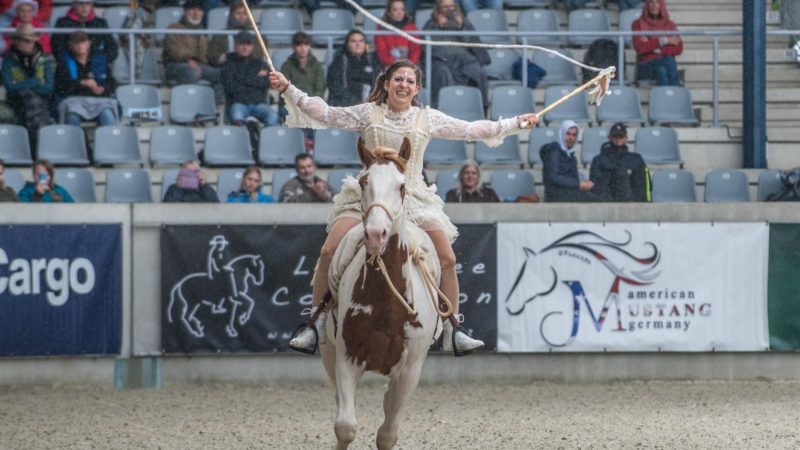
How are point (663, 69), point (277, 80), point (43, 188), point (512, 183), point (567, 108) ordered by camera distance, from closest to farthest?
1. point (277, 80)
2. point (43, 188)
3. point (512, 183)
4. point (567, 108)
5. point (663, 69)

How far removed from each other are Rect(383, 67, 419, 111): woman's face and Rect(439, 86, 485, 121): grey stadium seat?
24.8 ft

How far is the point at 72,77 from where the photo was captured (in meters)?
16.5

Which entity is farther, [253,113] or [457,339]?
[253,113]

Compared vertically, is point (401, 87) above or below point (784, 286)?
above

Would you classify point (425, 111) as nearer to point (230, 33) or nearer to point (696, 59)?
point (230, 33)

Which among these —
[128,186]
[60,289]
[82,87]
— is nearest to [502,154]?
[128,186]

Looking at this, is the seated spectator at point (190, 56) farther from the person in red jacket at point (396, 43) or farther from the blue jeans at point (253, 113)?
the person in red jacket at point (396, 43)

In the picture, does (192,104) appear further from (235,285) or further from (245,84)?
(235,285)

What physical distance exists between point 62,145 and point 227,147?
1837mm

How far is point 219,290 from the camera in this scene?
45.3 ft

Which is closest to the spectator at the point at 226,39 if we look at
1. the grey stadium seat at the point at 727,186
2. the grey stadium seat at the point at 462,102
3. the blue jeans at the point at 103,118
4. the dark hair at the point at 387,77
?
the blue jeans at the point at 103,118

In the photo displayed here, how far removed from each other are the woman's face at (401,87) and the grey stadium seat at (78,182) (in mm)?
7347

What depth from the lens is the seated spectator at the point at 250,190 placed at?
47.8 feet

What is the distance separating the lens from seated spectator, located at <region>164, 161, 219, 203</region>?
1462 centimetres
